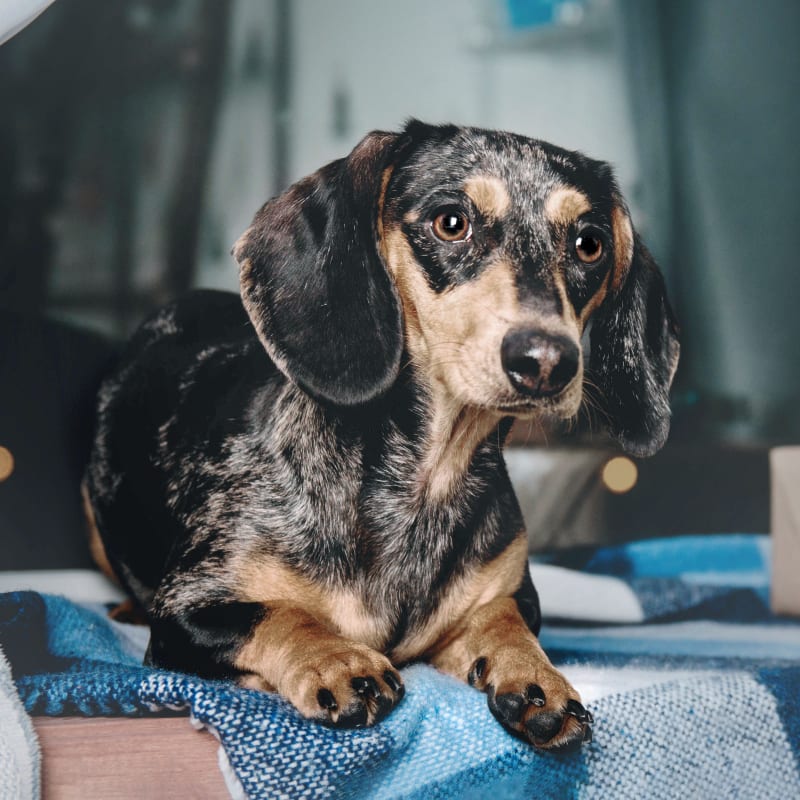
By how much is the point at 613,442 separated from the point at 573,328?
55 cm

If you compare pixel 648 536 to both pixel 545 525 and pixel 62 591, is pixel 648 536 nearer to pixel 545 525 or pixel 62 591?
pixel 545 525

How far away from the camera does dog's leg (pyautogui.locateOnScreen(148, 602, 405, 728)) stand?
1.08 m

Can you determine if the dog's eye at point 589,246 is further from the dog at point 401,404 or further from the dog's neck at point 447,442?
the dog's neck at point 447,442

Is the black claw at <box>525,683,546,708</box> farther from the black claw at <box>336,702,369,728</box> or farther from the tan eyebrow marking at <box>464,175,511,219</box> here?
the tan eyebrow marking at <box>464,175,511,219</box>

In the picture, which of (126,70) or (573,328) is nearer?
(573,328)

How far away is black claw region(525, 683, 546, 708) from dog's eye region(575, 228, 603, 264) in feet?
2.14

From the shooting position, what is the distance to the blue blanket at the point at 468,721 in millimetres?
1084

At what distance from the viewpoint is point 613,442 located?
1695 millimetres

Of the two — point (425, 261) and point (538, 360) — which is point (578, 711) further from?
point (425, 261)

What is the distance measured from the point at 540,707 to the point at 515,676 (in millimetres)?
68

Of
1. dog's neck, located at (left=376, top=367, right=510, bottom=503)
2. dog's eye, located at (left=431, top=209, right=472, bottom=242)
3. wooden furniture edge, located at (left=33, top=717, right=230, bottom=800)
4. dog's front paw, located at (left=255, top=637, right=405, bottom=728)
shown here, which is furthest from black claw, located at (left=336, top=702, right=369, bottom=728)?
dog's eye, located at (left=431, top=209, right=472, bottom=242)

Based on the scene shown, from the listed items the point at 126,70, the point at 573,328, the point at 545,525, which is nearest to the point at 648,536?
the point at 545,525

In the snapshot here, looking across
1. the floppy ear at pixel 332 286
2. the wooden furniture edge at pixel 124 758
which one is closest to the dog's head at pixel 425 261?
the floppy ear at pixel 332 286

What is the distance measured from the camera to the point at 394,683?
44.7 inches
